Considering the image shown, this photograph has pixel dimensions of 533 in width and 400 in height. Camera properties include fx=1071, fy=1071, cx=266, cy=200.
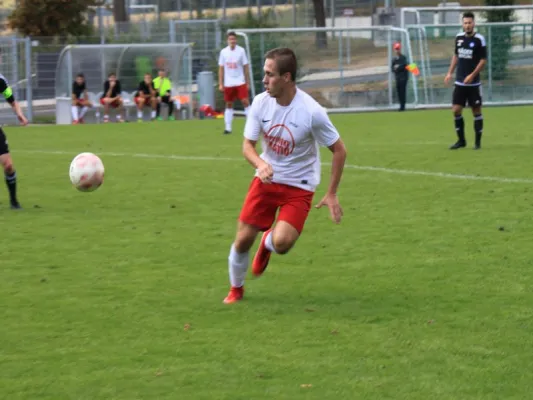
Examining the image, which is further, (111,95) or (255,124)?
(111,95)

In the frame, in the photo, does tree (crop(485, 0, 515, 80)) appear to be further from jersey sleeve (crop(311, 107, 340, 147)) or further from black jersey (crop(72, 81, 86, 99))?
jersey sleeve (crop(311, 107, 340, 147))

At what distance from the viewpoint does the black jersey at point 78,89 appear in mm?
28797

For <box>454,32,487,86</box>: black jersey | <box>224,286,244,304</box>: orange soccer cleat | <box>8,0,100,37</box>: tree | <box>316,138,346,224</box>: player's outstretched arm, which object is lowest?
<box>224,286,244,304</box>: orange soccer cleat

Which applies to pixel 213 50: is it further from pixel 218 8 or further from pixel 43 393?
pixel 43 393

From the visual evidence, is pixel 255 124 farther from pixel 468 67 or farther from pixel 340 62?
pixel 340 62

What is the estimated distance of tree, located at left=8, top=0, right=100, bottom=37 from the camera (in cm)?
4056

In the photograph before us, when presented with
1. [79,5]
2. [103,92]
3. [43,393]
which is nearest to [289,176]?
[43,393]

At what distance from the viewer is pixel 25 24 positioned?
41.0 meters

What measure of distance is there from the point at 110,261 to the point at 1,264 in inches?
35.3

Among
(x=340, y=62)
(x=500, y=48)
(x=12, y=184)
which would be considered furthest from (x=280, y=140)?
(x=500, y=48)

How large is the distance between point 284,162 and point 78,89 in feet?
73.8

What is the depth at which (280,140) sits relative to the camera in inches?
281

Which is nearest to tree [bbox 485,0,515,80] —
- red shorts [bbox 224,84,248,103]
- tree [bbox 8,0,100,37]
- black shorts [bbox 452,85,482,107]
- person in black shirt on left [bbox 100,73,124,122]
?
red shorts [bbox 224,84,248,103]

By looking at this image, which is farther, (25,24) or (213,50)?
(25,24)
